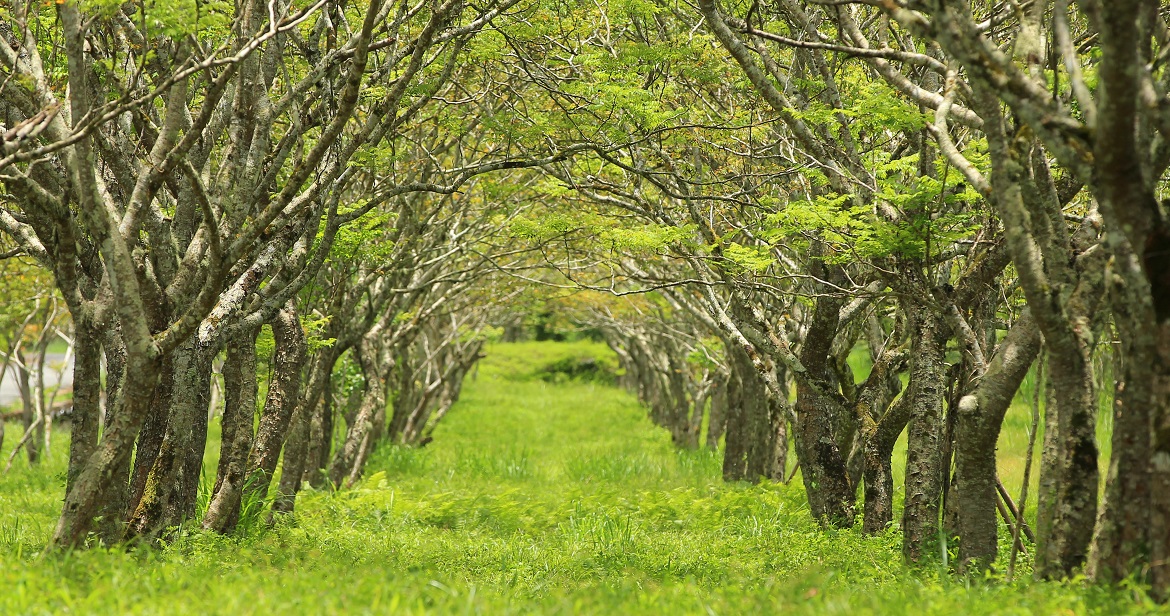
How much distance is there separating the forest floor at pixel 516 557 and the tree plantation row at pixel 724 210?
508 mm

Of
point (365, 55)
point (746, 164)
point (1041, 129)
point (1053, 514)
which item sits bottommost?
point (1053, 514)

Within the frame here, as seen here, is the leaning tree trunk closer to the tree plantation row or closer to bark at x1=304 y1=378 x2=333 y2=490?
the tree plantation row

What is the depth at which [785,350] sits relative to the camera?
8.52 meters

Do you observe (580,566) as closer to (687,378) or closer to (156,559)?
(156,559)

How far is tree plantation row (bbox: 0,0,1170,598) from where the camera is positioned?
449 centimetres

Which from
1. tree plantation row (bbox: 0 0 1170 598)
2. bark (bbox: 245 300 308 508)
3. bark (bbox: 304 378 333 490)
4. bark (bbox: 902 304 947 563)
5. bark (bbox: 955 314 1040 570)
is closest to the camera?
tree plantation row (bbox: 0 0 1170 598)

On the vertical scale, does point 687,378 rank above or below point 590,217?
below

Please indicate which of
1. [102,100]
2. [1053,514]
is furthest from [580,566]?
[102,100]

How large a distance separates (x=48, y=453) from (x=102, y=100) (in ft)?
42.5

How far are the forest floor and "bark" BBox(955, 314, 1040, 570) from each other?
1.14 ft

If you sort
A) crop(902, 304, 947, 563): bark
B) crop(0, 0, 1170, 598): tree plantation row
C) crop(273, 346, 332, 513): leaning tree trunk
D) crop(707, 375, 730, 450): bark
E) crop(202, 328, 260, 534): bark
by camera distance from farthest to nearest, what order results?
crop(707, 375, 730, 450): bark → crop(273, 346, 332, 513): leaning tree trunk → crop(202, 328, 260, 534): bark → crop(902, 304, 947, 563): bark → crop(0, 0, 1170, 598): tree plantation row

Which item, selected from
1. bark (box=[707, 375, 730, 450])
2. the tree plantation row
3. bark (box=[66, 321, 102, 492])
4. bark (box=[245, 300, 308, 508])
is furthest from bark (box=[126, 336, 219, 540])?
bark (box=[707, 375, 730, 450])

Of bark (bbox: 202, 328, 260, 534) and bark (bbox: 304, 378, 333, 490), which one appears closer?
bark (bbox: 202, 328, 260, 534)

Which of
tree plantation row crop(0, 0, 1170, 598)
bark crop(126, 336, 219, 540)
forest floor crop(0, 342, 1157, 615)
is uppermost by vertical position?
tree plantation row crop(0, 0, 1170, 598)
